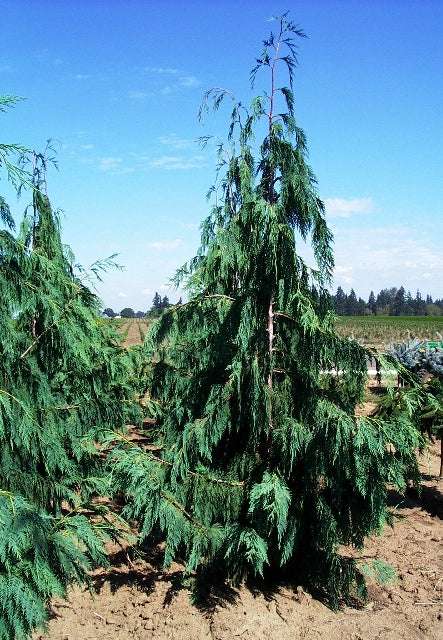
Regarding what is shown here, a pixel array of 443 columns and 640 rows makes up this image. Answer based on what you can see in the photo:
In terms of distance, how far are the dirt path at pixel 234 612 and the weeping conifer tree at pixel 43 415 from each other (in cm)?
50

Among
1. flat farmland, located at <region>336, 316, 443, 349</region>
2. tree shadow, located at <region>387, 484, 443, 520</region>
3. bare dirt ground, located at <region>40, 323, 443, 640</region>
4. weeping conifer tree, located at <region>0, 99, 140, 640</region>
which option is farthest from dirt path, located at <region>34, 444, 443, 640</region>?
flat farmland, located at <region>336, 316, 443, 349</region>

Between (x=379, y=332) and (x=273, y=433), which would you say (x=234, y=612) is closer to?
(x=273, y=433)

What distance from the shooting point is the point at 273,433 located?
4691 millimetres

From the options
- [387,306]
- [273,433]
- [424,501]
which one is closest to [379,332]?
[424,501]

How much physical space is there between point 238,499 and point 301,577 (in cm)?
118

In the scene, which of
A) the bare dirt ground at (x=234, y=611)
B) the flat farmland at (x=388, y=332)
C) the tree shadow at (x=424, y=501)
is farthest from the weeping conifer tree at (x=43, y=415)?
the flat farmland at (x=388, y=332)

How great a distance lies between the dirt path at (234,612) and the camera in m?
4.50

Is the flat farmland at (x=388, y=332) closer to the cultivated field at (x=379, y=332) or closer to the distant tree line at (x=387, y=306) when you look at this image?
the cultivated field at (x=379, y=332)

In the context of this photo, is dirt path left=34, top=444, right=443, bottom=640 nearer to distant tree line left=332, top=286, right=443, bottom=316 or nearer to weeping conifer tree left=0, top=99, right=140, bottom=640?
weeping conifer tree left=0, top=99, right=140, bottom=640

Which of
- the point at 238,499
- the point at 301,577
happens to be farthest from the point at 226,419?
the point at 301,577

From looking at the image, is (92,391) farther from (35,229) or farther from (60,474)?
(35,229)

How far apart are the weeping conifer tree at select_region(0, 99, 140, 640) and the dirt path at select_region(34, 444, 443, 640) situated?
0.50m

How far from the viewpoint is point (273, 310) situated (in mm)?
4984

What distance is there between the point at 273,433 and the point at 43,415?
2.51 m
